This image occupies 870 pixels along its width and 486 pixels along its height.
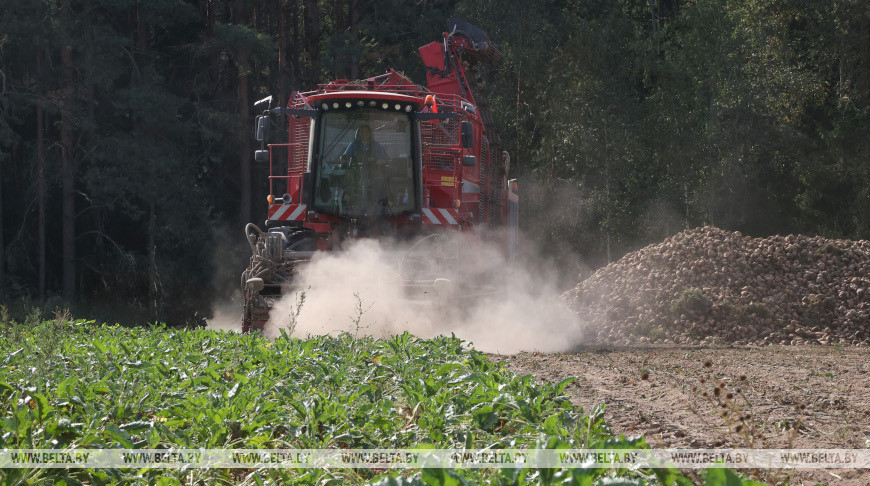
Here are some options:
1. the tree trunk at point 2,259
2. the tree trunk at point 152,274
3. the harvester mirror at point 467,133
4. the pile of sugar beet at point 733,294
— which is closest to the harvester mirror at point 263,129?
the harvester mirror at point 467,133

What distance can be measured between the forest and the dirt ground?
1714 cm

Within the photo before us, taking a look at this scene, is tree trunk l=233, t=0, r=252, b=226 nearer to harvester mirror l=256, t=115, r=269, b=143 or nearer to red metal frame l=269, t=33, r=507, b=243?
red metal frame l=269, t=33, r=507, b=243

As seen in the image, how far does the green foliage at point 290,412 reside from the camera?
3.49 metres

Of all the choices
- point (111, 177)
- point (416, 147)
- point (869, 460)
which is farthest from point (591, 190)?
point (869, 460)

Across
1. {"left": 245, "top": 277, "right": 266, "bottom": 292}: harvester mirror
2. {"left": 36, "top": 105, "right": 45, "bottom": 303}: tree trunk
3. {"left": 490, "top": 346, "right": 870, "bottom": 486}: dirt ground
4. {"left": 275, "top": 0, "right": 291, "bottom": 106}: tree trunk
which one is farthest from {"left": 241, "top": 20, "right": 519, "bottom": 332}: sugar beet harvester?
{"left": 275, "top": 0, "right": 291, "bottom": 106}: tree trunk

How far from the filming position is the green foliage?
11.5 ft

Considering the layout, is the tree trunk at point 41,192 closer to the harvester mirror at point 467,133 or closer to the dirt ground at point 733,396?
the harvester mirror at point 467,133

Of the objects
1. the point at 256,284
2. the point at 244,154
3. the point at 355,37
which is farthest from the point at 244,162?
the point at 256,284

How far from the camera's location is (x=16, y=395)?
4477 millimetres

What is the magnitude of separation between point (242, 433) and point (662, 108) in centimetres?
2913

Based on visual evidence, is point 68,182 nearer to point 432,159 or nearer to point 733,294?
point 432,159

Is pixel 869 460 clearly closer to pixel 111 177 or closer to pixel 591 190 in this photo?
pixel 111 177

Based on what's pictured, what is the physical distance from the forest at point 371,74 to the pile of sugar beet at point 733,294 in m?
12.0

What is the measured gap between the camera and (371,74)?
33.5 meters
